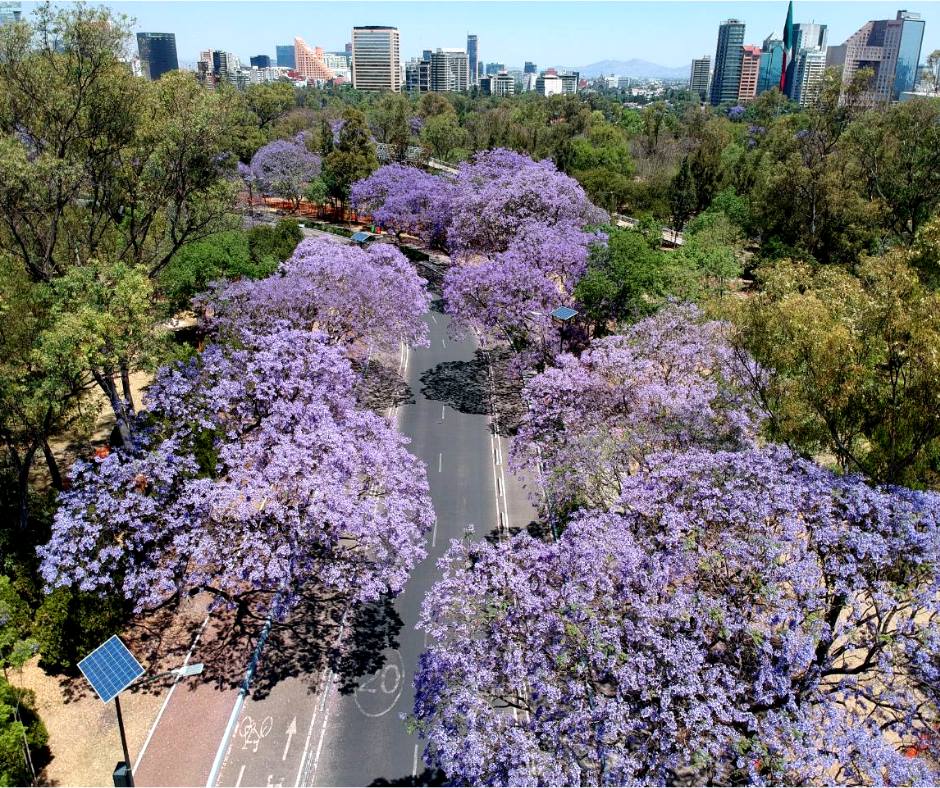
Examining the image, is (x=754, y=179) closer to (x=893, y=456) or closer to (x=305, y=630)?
(x=893, y=456)

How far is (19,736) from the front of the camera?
17.4m

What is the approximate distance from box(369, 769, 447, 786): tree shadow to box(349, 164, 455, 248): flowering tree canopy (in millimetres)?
47545

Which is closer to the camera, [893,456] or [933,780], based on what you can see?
[933,780]

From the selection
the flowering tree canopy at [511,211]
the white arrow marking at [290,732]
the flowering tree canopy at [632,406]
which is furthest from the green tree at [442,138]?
the white arrow marking at [290,732]

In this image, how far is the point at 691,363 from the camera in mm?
28969

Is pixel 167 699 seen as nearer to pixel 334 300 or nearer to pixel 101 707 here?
pixel 101 707

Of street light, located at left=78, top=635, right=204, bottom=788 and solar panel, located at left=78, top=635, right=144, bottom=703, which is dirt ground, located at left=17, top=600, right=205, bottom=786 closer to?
street light, located at left=78, top=635, right=204, bottom=788

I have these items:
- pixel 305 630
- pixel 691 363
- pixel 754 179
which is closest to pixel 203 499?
pixel 305 630

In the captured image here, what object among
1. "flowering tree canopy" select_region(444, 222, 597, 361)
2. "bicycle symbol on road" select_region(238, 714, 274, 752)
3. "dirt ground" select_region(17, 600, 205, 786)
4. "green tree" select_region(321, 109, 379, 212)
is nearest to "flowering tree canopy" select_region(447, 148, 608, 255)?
"flowering tree canopy" select_region(444, 222, 597, 361)

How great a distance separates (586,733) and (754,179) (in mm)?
85950

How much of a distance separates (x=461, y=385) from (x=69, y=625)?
91.5 ft

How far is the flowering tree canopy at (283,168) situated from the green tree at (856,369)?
71490 millimetres

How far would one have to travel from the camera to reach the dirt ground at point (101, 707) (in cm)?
2011

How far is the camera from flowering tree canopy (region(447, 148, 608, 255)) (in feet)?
162
